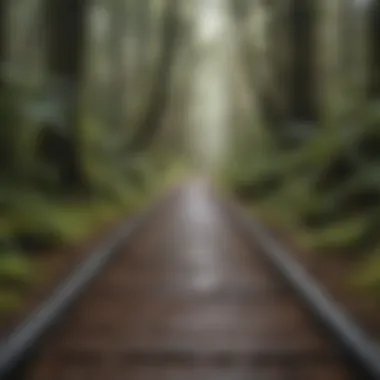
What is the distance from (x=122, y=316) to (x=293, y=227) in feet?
9.83

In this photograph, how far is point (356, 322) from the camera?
9.39 ft

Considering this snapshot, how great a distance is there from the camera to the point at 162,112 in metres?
14.3

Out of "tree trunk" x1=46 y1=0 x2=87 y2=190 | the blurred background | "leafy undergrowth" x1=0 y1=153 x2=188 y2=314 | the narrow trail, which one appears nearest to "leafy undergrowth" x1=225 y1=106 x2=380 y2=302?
the blurred background

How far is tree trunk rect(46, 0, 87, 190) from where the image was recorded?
21.4 feet

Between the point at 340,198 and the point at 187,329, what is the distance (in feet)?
7.87

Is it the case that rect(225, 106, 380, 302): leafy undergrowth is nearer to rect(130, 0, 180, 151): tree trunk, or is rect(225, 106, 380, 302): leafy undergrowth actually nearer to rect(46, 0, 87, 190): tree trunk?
rect(46, 0, 87, 190): tree trunk

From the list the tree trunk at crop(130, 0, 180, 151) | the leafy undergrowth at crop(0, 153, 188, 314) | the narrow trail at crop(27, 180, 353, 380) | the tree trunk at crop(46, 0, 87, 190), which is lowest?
the narrow trail at crop(27, 180, 353, 380)

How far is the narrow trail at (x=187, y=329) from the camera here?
2.40 metres

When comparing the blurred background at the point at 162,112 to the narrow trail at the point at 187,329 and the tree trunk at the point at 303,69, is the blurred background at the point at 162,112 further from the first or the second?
the narrow trail at the point at 187,329

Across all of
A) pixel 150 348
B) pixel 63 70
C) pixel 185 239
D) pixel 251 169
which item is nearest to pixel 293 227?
pixel 185 239

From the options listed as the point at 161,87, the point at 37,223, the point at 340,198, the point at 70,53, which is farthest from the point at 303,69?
the point at 161,87

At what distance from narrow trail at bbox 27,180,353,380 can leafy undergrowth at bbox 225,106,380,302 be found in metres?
0.45

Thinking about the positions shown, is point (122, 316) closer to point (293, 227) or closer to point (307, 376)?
point (307, 376)

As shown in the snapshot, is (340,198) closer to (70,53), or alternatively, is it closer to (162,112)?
(70,53)
